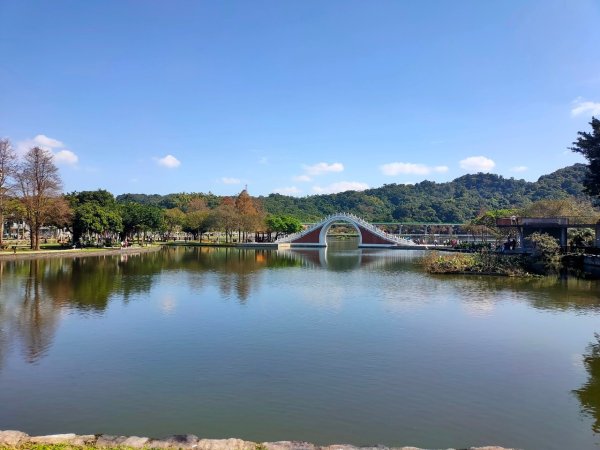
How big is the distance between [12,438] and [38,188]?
36553 mm

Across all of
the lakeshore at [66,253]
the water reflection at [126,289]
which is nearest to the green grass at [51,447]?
the water reflection at [126,289]

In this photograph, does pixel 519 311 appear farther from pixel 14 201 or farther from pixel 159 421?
pixel 14 201

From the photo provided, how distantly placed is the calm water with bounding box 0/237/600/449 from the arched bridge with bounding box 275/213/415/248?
136 ft

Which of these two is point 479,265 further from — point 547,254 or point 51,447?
point 51,447

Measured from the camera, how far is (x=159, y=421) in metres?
7.58

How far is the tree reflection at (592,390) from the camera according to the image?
8.09 metres

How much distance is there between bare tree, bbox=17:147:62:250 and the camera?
37.8m

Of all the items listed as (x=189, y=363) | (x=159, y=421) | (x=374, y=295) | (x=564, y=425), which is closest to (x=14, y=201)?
(x=374, y=295)

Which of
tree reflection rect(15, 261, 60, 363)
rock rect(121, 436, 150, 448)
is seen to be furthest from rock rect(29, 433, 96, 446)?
tree reflection rect(15, 261, 60, 363)

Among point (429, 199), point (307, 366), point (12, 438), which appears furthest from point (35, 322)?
point (429, 199)

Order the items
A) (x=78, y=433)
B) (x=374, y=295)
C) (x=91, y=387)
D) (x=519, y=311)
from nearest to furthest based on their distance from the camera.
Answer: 1. (x=78, y=433)
2. (x=91, y=387)
3. (x=519, y=311)
4. (x=374, y=295)

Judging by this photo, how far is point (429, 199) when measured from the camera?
128 meters

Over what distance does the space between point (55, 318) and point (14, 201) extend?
30.9m

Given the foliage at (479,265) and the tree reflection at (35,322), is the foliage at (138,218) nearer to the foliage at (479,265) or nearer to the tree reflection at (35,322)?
the tree reflection at (35,322)
